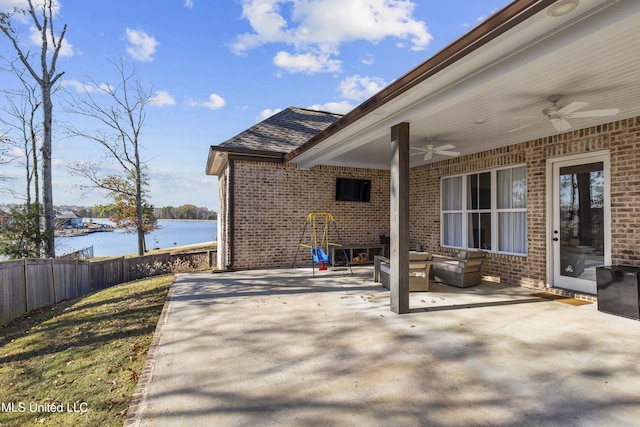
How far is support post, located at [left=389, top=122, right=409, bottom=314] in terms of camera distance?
456 cm

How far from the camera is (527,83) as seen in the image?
3645 millimetres

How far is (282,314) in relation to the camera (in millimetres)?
4641

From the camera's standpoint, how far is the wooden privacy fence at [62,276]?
6.84m

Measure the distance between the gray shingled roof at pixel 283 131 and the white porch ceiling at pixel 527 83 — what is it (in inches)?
113

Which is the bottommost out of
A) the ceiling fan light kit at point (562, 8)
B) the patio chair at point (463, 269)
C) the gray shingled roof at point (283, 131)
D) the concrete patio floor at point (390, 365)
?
the concrete patio floor at point (390, 365)

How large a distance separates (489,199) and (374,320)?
4.55m

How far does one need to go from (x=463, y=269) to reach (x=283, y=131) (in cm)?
666

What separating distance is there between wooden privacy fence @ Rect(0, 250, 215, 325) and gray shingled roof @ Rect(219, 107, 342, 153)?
4864mm

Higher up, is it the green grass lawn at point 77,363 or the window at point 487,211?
the window at point 487,211

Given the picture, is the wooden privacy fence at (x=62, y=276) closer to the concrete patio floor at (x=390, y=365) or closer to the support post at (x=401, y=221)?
the concrete patio floor at (x=390, y=365)

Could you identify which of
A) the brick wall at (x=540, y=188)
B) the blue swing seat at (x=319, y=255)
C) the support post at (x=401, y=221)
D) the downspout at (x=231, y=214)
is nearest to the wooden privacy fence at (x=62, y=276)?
the downspout at (x=231, y=214)

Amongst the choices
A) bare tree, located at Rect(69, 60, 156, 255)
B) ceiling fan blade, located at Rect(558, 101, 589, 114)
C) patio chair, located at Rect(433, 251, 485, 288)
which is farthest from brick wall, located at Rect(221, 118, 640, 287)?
bare tree, located at Rect(69, 60, 156, 255)

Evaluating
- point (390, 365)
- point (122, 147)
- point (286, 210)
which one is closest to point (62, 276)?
point (286, 210)

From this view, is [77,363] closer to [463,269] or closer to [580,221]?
[463,269]
